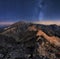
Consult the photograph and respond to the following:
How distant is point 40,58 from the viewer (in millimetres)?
112938

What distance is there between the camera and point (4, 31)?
600ft

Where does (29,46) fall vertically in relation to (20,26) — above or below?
below

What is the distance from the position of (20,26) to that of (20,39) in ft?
76.1

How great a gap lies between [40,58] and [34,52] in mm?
16798

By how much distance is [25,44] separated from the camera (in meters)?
154

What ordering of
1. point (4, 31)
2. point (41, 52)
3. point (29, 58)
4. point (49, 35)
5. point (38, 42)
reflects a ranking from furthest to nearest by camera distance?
point (4, 31) → point (49, 35) → point (38, 42) → point (41, 52) → point (29, 58)

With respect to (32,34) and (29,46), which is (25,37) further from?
(29,46)

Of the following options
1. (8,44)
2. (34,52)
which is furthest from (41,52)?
(8,44)

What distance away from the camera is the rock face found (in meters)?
120

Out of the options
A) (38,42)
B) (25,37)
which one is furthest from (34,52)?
(25,37)

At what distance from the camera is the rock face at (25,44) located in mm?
120438

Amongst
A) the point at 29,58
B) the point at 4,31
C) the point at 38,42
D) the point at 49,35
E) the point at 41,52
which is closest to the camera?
the point at 29,58

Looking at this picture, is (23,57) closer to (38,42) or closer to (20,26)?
(38,42)

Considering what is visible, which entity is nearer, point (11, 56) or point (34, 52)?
point (11, 56)
